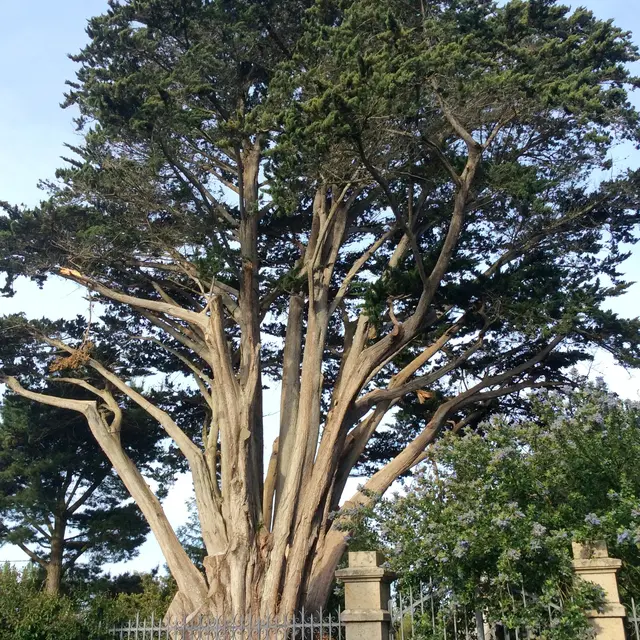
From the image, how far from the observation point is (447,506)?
29.9ft

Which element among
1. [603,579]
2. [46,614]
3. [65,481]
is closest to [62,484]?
[65,481]

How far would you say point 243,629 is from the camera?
32.0 feet

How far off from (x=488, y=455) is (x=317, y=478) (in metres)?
5.50

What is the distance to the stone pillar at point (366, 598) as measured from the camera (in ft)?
26.3

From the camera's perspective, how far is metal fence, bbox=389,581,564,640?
7.93 meters

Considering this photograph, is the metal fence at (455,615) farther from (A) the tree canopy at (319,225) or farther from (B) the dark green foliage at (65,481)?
(B) the dark green foliage at (65,481)

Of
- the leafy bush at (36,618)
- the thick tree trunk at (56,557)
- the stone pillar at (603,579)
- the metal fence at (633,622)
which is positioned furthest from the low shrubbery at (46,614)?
the metal fence at (633,622)

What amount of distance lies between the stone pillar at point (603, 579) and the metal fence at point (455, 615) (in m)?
0.41

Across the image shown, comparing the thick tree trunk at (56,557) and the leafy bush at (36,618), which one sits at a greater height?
the thick tree trunk at (56,557)

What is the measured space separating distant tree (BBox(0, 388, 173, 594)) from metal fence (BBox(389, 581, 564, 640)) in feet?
42.9

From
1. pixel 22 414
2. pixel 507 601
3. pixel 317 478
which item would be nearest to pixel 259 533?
pixel 317 478

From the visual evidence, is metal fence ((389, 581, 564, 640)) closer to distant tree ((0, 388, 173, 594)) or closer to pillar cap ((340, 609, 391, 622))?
pillar cap ((340, 609, 391, 622))

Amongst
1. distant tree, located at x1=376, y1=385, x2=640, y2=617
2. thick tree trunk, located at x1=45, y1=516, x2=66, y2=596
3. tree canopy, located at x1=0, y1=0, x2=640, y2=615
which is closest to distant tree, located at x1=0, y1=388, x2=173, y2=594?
thick tree trunk, located at x1=45, y1=516, x2=66, y2=596

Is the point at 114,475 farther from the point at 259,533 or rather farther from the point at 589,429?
the point at 589,429
